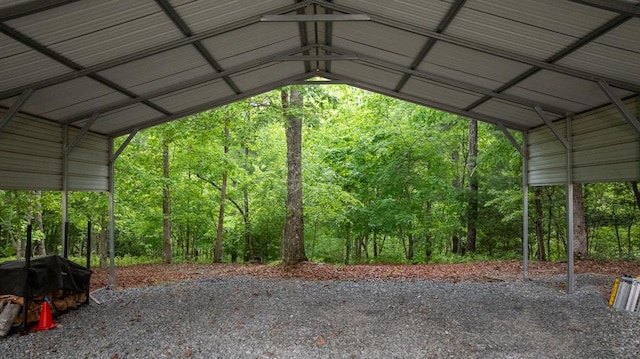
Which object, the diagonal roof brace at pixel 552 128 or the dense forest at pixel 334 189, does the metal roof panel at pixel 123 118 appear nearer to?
the dense forest at pixel 334 189

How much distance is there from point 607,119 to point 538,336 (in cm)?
410

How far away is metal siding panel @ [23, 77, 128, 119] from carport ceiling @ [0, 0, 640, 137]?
3 cm

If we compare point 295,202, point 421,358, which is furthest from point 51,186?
point 421,358

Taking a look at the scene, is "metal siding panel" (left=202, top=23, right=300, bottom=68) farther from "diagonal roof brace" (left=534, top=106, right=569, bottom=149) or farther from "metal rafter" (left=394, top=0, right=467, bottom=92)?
"diagonal roof brace" (left=534, top=106, right=569, bottom=149)

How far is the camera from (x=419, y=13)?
5.38 meters

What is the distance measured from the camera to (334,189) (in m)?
12.9

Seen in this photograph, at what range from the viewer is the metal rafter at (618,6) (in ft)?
12.9

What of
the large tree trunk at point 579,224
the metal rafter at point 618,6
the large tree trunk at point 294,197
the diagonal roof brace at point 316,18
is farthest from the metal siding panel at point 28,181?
the large tree trunk at point 579,224

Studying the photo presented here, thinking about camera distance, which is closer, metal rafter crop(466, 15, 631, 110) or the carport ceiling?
metal rafter crop(466, 15, 631, 110)

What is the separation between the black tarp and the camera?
5.42 m

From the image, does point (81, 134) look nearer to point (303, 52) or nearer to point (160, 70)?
point (160, 70)

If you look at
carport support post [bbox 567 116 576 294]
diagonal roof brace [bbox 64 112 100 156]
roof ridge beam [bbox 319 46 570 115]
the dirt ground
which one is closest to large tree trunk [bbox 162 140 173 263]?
the dirt ground

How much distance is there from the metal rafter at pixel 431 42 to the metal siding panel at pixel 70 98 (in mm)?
5415

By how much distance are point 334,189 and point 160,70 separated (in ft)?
24.2
